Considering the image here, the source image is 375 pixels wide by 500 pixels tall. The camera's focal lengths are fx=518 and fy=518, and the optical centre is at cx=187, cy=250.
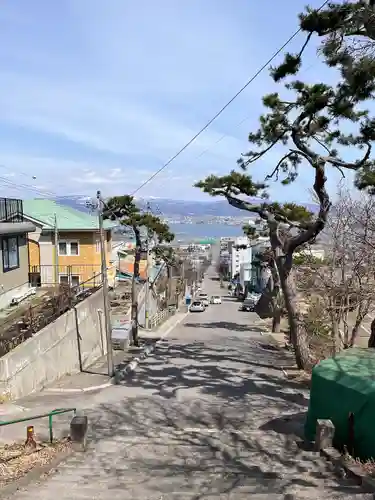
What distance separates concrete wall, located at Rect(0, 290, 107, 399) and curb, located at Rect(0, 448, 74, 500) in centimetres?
474

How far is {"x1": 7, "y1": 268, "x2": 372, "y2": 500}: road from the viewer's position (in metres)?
6.79

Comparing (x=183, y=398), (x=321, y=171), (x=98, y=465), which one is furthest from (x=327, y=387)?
(x=321, y=171)

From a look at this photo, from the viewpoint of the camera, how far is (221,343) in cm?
2745

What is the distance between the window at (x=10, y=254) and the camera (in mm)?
21141

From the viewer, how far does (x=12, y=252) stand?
22.0 meters

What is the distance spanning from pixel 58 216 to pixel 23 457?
27.8m

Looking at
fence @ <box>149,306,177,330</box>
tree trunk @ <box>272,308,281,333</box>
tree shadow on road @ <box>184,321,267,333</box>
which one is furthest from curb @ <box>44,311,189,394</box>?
tree trunk @ <box>272,308,281,333</box>

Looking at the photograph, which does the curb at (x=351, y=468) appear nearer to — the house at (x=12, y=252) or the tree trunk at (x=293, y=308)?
the tree trunk at (x=293, y=308)

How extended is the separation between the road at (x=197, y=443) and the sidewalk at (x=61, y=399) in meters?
0.58

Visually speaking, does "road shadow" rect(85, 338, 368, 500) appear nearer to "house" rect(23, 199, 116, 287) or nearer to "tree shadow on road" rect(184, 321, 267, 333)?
"house" rect(23, 199, 116, 287)

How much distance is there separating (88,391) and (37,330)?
242 cm

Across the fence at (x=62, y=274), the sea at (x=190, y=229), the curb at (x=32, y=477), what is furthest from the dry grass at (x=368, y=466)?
the sea at (x=190, y=229)

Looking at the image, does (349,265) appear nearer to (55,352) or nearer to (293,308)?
(293,308)

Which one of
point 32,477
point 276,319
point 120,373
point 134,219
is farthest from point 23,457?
point 276,319
